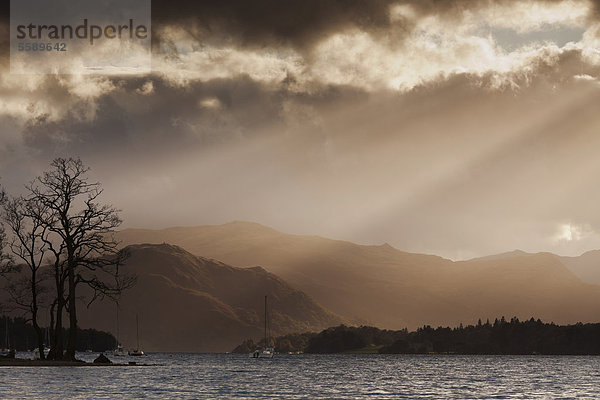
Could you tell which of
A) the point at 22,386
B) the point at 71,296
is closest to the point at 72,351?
the point at 71,296

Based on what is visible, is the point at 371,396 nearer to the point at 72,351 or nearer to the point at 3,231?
the point at 72,351

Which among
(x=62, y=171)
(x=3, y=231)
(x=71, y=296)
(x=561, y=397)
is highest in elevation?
(x=62, y=171)

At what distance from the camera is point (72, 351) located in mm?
117062

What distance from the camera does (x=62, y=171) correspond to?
359ft

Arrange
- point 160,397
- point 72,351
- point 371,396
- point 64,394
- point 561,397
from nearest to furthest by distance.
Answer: point 64,394 → point 160,397 → point 371,396 → point 561,397 → point 72,351

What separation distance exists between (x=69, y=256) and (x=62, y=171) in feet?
37.4

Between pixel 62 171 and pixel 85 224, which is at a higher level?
pixel 62 171

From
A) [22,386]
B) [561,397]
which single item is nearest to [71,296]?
[22,386]

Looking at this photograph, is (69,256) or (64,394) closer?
(64,394)

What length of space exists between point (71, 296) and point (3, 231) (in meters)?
12.6

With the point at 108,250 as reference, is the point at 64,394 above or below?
below

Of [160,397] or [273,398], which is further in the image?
[273,398]

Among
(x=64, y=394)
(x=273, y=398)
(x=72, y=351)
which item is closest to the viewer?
(x=64, y=394)

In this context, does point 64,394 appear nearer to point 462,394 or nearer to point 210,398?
point 210,398
